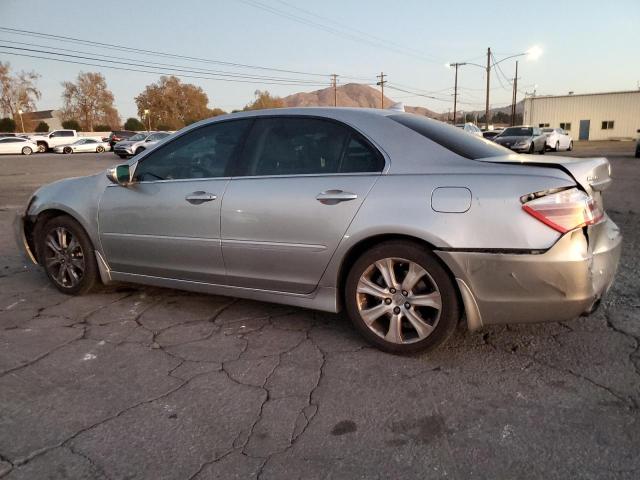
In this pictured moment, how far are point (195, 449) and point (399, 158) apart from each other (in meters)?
1.95

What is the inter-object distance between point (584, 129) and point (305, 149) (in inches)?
2559

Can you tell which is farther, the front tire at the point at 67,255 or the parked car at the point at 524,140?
the parked car at the point at 524,140

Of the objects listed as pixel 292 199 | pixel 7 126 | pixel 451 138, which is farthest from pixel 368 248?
pixel 7 126

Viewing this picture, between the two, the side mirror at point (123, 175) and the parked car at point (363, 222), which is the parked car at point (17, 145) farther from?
the side mirror at point (123, 175)

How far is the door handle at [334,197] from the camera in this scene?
3.04 meters

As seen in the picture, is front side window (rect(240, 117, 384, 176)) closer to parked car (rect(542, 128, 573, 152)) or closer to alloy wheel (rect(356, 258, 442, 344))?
alloy wheel (rect(356, 258, 442, 344))

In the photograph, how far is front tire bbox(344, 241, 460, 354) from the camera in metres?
2.88

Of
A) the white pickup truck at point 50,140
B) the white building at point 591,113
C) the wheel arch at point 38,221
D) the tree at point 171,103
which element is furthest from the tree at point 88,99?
the wheel arch at point 38,221

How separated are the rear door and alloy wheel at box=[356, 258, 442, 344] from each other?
32 centimetres

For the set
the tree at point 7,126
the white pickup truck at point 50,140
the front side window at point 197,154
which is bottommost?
the front side window at point 197,154

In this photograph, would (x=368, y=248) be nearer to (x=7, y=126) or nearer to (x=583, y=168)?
(x=583, y=168)

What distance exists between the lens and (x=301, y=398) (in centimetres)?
Answer: 264

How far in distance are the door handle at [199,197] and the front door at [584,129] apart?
6495 centimetres

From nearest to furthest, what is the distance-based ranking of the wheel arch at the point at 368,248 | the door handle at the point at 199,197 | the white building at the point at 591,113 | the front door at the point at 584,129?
the wheel arch at the point at 368,248 < the door handle at the point at 199,197 < the white building at the point at 591,113 < the front door at the point at 584,129
